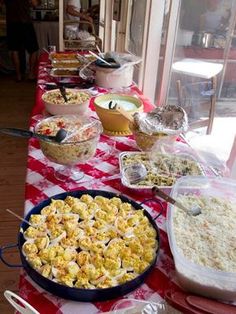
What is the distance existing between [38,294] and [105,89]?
4.15 feet

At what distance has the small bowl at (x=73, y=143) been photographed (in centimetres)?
88

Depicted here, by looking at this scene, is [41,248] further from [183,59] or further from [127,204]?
[183,59]

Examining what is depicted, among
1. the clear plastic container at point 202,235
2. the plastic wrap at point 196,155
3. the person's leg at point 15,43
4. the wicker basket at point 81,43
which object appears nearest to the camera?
the clear plastic container at point 202,235

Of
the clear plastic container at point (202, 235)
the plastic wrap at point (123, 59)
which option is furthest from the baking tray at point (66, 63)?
the clear plastic container at point (202, 235)

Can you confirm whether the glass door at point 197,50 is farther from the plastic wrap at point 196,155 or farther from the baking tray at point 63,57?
the plastic wrap at point 196,155

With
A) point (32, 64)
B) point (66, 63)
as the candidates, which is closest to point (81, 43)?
point (66, 63)

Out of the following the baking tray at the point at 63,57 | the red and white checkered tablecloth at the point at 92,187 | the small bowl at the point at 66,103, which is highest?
the baking tray at the point at 63,57

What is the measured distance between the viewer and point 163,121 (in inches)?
44.4

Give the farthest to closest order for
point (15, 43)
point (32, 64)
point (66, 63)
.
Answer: point (32, 64)
point (15, 43)
point (66, 63)

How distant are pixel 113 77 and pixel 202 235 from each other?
1.16 meters

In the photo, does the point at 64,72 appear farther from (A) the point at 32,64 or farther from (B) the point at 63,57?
(A) the point at 32,64

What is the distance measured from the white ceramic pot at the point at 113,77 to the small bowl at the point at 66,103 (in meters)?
0.30

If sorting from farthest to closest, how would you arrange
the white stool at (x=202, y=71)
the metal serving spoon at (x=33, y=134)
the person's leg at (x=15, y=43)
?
the person's leg at (x=15, y=43), the white stool at (x=202, y=71), the metal serving spoon at (x=33, y=134)

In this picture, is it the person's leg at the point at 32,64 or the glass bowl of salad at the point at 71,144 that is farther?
the person's leg at the point at 32,64
